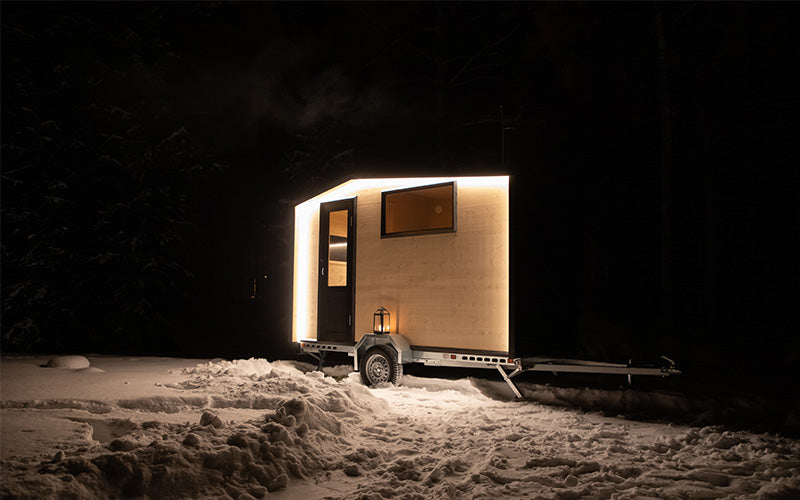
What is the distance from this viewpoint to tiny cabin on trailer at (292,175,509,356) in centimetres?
732

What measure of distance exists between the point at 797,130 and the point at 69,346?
23.2 m

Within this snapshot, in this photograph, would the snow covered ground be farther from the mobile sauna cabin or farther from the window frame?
the window frame

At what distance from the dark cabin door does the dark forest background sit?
3743 millimetres

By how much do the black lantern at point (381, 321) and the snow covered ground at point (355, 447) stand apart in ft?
4.74

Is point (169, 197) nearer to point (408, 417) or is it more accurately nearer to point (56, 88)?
point (56, 88)

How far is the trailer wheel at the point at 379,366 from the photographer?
780 centimetres

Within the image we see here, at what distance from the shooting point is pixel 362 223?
28.6ft

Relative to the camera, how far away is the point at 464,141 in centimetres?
1706

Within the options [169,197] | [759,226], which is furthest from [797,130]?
[169,197]

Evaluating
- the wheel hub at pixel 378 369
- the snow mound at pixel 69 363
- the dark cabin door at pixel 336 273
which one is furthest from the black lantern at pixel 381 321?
the snow mound at pixel 69 363

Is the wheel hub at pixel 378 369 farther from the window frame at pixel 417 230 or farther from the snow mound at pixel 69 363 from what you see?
the snow mound at pixel 69 363

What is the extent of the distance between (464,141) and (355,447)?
13822 mm

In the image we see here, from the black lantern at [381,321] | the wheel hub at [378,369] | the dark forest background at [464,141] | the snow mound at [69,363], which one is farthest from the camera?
the dark forest background at [464,141]

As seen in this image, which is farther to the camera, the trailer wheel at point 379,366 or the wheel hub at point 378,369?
the wheel hub at point 378,369
